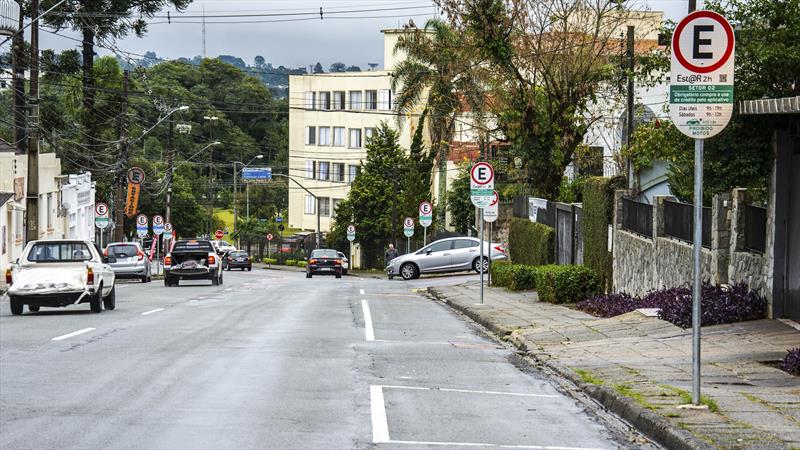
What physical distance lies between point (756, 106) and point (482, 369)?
4896mm

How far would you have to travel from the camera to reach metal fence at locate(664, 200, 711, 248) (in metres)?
19.7

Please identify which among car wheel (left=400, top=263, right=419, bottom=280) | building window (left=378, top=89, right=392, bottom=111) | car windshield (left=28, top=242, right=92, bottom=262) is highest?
building window (left=378, top=89, right=392, bottom=111)

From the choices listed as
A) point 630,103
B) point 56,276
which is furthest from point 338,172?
point 56,276

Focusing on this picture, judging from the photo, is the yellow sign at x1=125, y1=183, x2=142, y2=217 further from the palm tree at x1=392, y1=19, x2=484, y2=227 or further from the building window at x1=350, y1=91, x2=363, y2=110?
the building window at x1=350, y1=91, x2=363, y2=110

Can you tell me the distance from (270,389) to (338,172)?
80.5 meters

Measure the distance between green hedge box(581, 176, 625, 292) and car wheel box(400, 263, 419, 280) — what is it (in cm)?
1889

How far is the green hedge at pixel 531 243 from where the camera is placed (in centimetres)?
3419

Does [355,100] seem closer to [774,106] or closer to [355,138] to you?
[355,138]

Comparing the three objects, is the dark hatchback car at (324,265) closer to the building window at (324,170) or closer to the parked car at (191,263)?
the parked car at (191,263)

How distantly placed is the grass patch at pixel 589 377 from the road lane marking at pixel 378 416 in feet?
7.85

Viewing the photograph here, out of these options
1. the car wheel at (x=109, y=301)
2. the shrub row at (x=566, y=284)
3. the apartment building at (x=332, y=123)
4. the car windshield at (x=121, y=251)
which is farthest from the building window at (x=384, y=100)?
the car wheel at (x=109, y=301)

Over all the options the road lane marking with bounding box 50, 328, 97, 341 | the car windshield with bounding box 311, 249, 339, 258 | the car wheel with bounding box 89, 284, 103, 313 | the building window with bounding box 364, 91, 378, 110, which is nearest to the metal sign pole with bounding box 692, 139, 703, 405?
the road lane marking with bounding box 50, 328, 97, 341

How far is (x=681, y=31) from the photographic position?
10438mm

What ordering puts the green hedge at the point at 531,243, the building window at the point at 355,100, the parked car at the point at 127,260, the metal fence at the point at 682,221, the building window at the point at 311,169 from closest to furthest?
the metal fence at the point at 682,221 → the green hedge at the point at 531,243 → the parked car at the point at 127,260 → the building window at the point at 355,100 → the building window at the point at 311,169
